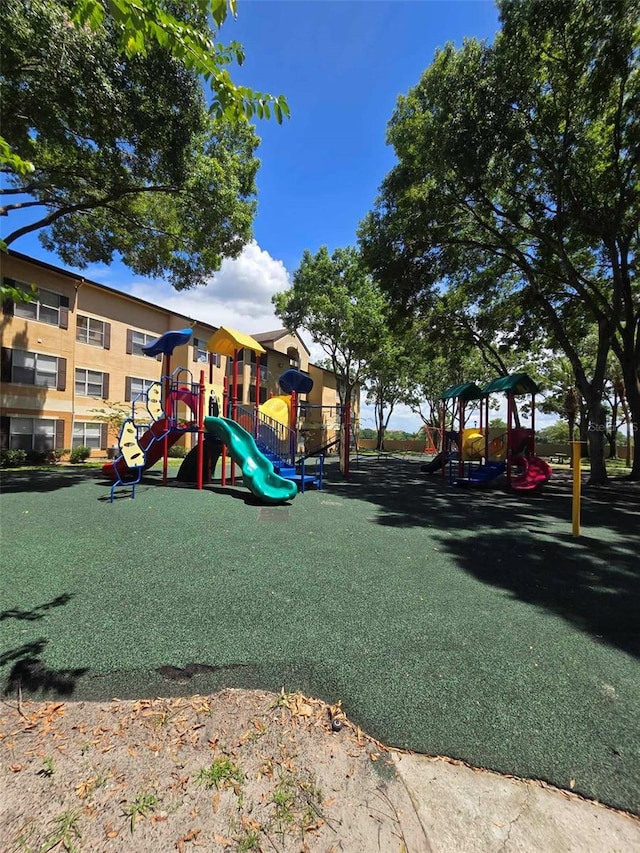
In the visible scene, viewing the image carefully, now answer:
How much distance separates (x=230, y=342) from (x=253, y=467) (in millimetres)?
4114

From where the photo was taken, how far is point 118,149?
9891 mm

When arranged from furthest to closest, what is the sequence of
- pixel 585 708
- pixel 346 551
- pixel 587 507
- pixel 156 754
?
1. pixel 587 507
2. pixel 346 551
3. pixel 585 708
4. pixel 156 754

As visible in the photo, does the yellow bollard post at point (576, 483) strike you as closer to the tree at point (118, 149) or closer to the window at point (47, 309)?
the tree at point (118, 149)

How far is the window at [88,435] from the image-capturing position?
2077 centimetres

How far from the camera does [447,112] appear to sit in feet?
33.7

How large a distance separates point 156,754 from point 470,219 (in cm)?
1627

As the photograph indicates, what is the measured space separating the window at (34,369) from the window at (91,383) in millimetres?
1261

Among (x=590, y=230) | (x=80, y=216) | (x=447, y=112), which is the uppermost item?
(x=447, y=112)

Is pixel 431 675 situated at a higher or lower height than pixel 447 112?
lower

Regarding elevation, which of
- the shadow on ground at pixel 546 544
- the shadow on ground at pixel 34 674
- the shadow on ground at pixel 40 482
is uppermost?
the shadow on ground at pixel 40 482

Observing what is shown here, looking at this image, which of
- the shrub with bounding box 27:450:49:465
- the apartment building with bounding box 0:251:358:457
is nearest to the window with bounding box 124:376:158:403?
the apartment building with bounding box 0:251:358:457

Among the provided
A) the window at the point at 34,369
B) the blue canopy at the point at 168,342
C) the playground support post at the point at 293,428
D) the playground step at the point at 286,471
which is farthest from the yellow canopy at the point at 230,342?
the window at the point at 34,369

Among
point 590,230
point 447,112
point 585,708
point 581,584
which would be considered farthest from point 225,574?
point 590,230

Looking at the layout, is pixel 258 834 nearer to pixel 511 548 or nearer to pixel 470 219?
pixel 511 548
